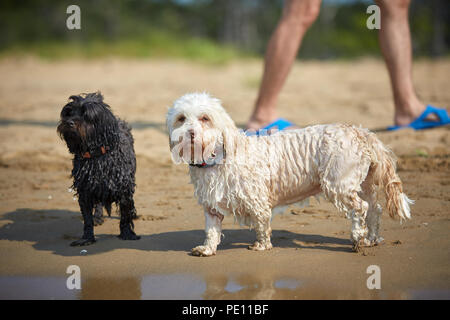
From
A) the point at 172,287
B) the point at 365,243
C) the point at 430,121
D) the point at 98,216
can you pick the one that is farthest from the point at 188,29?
the point at 172,287

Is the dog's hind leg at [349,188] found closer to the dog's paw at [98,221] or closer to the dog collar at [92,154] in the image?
the dog collar at [92,154]

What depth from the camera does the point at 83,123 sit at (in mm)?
4527

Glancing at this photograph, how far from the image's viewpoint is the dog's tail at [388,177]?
14.3 feet

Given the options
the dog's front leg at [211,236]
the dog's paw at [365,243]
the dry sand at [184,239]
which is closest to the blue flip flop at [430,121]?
the dry sand at [184,239]

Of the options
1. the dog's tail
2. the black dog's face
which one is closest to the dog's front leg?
the black dog's face

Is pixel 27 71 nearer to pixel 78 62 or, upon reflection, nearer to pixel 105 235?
pixel 78 62

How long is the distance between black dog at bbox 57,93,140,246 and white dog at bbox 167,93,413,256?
0.72 metres

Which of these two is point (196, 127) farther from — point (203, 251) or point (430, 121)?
point (430, 121)

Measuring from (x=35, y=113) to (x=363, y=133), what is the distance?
8.48m

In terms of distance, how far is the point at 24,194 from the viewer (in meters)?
6.37

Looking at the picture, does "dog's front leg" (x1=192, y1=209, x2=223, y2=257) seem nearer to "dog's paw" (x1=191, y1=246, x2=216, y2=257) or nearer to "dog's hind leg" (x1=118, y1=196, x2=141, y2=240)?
"dog's paw" (x1=191, y1=246, x2=216, y2=257)

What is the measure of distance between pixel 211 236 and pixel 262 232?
1.31 feet

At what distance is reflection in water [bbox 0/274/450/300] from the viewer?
354 cm
